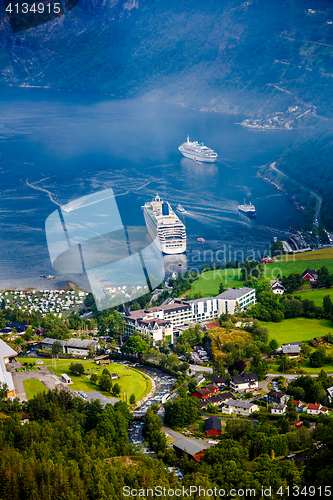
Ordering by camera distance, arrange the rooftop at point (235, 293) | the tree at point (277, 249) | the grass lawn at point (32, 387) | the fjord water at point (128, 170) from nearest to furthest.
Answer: the grass lawn at point (32, 387)
the rooftop at point (235, 293)
the tree at point (277, 249)
the fjord water at point (128, 170)

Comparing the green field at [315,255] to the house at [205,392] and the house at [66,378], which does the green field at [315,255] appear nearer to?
the house at [205,392]

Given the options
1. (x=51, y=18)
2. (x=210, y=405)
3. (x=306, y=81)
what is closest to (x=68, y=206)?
(x=210, y=405)

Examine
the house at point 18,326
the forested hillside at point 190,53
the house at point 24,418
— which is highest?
the forested hillside at point 190,53

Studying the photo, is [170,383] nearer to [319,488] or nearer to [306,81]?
[319,488]

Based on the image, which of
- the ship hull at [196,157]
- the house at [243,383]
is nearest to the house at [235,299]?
the house at [243,383]

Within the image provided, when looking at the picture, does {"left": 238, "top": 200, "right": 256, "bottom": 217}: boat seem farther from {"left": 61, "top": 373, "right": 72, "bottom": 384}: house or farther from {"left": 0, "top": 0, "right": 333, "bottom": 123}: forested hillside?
{"left": 0, "top": 0, "right": 333, "bottom": 123}: forested hillside
